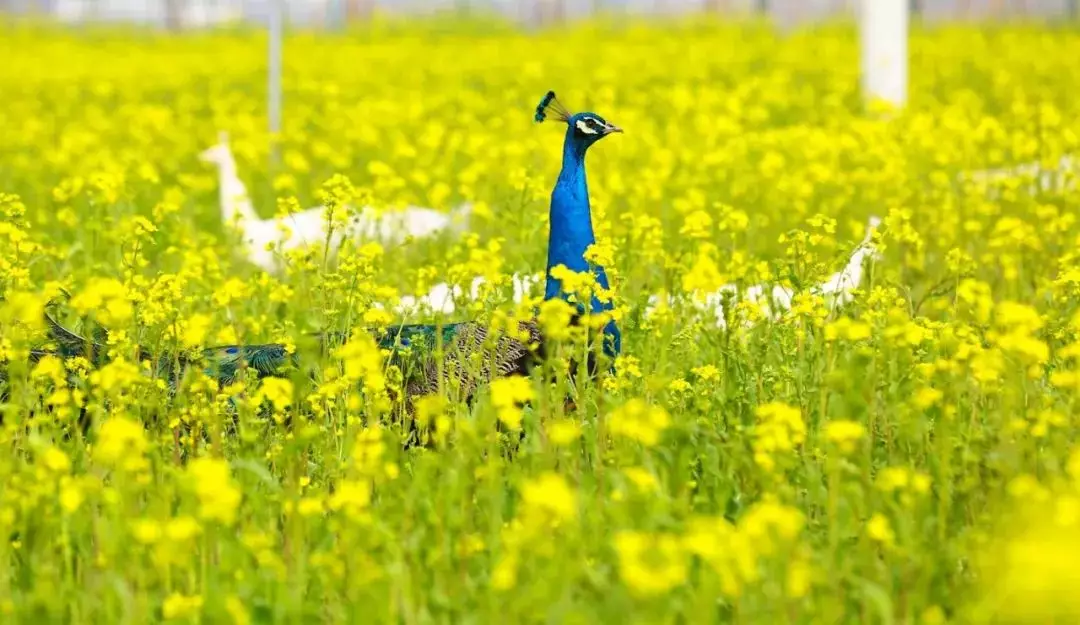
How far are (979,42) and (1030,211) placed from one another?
40.6 ft

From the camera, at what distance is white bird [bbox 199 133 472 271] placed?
8.04 m

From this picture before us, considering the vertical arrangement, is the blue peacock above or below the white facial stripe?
below

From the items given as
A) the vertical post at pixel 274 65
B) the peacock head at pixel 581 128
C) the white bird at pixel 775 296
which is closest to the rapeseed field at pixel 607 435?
the white bird at pixel 775 296

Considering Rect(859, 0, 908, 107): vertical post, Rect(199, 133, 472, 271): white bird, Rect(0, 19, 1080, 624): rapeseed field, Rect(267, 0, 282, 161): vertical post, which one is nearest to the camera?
Rect(0, 19, 1080, 624): rapeseed field

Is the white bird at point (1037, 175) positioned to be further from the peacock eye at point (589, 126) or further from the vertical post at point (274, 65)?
the vertical post at point (274, 65)

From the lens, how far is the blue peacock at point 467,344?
17.1 ft

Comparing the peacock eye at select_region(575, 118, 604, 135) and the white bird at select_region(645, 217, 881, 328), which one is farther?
the peacock eye at select_region(575, 118, 604, 135)

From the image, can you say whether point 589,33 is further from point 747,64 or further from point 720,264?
point 720,264

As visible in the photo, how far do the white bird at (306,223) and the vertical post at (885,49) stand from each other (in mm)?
3810

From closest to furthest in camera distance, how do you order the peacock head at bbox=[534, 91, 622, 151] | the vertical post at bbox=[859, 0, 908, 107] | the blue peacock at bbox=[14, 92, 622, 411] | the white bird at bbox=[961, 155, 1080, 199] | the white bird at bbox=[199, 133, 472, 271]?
the blue peacock at bbox=[14, 92, 622, 411] < the peacock head at bbox=[534, 91, 622, 151] < the white bird at bbox=[199, 133, 472, 271] < the white bird at bbox=[961, 155, 1080, 199] < the vertical post at bbox=[859, 0, 908, 107]

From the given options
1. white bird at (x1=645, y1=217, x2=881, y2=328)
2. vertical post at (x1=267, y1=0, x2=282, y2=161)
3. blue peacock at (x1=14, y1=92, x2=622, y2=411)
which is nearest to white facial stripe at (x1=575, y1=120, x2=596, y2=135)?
blue peacock at (x1=14, y1=92, x2=622, y2=411)

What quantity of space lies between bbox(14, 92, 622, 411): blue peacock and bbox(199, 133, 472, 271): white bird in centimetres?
193

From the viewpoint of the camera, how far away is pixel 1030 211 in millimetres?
8398

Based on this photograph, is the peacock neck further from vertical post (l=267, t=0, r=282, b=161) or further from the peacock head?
vertical post (l=267, t=0, r=282, b=161)
